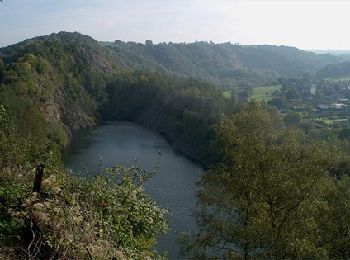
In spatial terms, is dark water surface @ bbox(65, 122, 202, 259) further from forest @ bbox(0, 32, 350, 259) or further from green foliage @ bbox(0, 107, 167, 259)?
green foliage @ bbox(0, 107, 167, 259)

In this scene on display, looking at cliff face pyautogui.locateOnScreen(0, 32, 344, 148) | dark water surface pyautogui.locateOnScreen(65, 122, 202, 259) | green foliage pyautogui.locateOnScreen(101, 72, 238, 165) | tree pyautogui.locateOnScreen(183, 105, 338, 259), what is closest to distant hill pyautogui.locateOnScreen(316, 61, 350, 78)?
cliff face pyautogui.locateOnScreen(0, 32, 344, 148)

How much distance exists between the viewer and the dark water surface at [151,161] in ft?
112

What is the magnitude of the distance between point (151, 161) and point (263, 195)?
42.2m

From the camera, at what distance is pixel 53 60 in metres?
94.6

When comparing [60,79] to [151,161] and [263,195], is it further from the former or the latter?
[263,195]

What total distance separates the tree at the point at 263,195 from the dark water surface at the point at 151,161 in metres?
4.27

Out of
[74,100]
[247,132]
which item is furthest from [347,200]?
[74,100]

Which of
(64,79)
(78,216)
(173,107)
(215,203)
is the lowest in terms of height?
(173,107)

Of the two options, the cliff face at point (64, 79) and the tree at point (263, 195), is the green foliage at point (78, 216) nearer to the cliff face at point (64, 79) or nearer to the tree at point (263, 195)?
the tree at point (263, 195)

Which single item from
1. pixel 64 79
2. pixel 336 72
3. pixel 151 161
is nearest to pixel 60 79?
pixel 64 79

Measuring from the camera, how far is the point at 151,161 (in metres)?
55.5

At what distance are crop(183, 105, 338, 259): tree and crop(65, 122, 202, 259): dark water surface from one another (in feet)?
14.0

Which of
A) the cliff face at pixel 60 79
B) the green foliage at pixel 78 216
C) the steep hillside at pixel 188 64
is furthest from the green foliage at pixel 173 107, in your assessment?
the green foliage at pixel 78 216

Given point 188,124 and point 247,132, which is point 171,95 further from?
point 247,132
